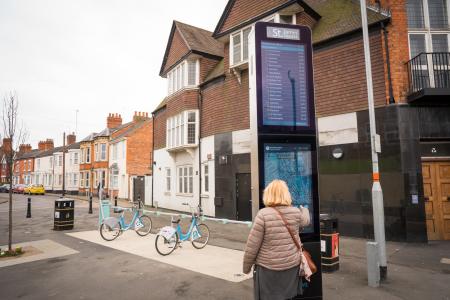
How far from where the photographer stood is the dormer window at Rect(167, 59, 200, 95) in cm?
1932

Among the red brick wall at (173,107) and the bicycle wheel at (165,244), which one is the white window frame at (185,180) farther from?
the bicycle wheel at (165,244)

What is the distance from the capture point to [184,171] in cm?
2014

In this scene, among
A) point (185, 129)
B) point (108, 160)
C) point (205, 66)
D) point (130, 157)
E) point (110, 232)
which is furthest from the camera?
point (108, 160)

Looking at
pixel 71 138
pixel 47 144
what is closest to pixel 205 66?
pixel 71 138

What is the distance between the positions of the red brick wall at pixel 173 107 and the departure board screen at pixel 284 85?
1450 centimetres

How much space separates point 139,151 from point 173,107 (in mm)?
14880

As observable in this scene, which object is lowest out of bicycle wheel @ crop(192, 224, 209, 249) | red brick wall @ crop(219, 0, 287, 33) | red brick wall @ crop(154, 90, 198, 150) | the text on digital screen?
bicycle wheel @ crop(192, 224, 209, 249)

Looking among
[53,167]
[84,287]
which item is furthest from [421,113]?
[53,167]

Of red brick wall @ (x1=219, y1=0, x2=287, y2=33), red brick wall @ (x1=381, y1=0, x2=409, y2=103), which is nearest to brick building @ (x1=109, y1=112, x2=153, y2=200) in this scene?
red brick wall @ (x1=219, y1=0, x2=287, y2=33)

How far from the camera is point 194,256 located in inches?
335

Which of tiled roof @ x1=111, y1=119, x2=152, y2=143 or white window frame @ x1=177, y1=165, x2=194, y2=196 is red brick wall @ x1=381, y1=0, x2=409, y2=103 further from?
tiled roof @ x1=111, y1=119, x2=152, y2=143

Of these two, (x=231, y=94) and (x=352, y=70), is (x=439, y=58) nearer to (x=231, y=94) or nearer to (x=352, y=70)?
(x=352, y=70)

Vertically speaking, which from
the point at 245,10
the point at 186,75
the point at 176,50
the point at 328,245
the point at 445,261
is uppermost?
the point at 176,50

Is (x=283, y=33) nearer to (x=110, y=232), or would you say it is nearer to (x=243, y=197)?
(x=110, y=232)
